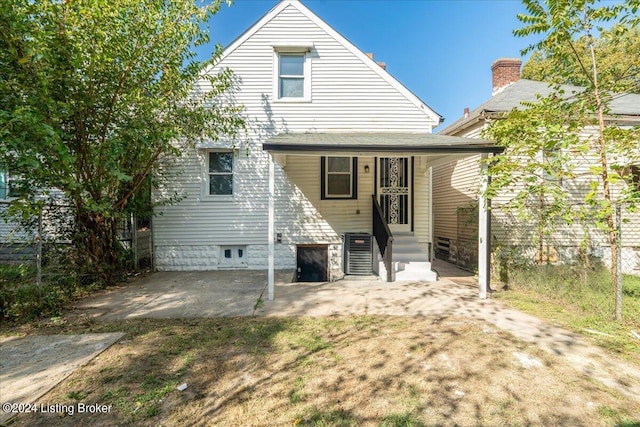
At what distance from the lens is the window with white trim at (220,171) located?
803cm

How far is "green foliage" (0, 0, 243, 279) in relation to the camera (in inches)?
156

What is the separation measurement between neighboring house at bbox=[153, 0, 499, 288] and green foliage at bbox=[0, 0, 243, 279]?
118 cm

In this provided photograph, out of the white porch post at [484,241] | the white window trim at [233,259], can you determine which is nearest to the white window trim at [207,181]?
the white window trim at [233,259]

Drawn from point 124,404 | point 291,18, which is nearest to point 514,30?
point 291,18

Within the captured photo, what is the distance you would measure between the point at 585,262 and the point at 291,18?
914 centimetres

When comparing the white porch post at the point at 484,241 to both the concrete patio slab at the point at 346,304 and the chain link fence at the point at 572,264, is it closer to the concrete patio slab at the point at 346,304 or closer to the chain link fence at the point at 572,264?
the concrete patio slab at the point at 346,304

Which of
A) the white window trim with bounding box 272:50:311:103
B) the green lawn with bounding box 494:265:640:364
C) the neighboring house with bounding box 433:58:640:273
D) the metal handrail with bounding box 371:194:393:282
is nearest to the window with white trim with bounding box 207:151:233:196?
the white window trim with bounding box 272:50:311:103

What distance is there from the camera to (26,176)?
14.2 ft

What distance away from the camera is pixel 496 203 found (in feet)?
26.7

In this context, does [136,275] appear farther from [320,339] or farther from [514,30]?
[514,30]

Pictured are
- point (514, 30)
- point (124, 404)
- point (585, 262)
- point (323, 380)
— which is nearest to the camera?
point (124, 404)

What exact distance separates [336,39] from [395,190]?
4595mm

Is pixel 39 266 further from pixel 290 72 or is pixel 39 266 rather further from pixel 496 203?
pixel 496 203

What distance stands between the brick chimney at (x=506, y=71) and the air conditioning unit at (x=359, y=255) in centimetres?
911
